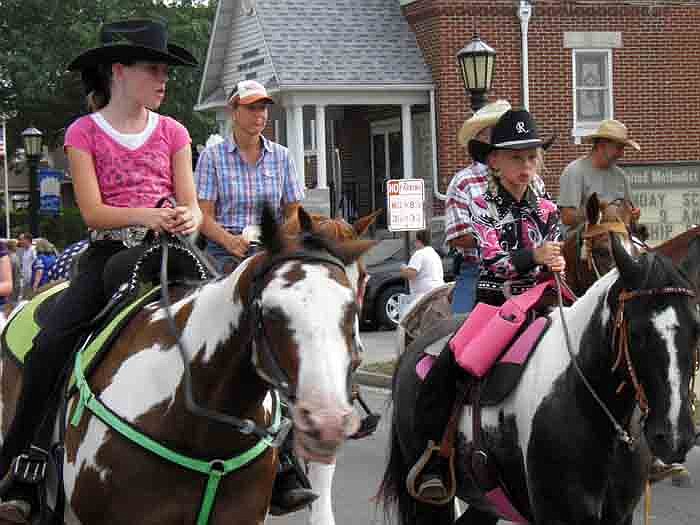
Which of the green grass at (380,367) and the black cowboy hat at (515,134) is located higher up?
the black cowboy hat at (515,134)

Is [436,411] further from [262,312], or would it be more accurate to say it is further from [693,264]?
[262,312]

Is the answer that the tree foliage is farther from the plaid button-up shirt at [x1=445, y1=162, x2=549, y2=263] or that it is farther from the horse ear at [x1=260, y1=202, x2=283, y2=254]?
the horse ear at [x1=260, y1=202, x2=283, y2=254]

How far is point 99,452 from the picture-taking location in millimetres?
4609

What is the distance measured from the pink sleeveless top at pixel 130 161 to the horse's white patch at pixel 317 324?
1562 millimetres

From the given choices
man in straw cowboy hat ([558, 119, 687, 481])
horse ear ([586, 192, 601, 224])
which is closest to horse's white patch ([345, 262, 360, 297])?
horse ear ([586, 192, 601, 224])

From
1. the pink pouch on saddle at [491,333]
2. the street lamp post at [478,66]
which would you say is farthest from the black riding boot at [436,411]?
the street lamp post at [478,66]

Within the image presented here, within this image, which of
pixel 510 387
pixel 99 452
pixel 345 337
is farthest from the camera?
pixel 510 387

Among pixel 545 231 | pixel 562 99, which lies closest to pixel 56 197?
pixel 562 99

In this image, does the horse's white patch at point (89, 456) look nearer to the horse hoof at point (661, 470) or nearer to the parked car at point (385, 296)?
the horse hoof at point (661, 470)

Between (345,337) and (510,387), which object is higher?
(345,337)

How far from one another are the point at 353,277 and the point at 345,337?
0.32 meters

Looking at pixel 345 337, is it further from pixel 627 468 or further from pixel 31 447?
pixel 627 468

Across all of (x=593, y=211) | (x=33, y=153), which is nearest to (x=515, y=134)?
(x=593, y=211)

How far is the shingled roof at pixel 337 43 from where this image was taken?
3052 cm
